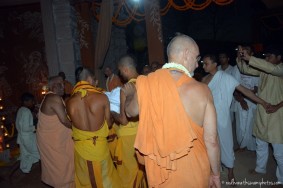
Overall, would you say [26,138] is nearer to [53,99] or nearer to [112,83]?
[53,99]

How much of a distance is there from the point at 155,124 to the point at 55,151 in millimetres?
2515

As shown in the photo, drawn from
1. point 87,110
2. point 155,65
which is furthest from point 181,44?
point 155,65

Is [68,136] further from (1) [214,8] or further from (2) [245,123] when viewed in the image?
(1) [214,8]

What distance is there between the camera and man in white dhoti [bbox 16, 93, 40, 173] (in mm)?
5707

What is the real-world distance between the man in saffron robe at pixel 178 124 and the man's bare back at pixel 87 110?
125 centimetres

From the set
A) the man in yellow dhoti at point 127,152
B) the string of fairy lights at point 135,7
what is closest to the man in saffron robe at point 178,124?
the man in yellow dhoti at point 127,152

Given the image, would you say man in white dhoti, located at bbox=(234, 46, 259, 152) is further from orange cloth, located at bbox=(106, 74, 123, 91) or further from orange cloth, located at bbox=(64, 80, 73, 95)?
orange cloth, located at bbox=(64, 80, 73, 95)

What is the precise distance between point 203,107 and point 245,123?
157 inches

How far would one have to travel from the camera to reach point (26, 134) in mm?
5809

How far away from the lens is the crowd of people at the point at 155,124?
238 cm

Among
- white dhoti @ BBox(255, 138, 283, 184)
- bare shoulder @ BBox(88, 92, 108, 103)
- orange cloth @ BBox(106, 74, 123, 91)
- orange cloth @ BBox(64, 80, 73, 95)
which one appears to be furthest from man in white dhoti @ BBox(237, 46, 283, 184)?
orange cloth @ BBox(64, 80, 73, 95)

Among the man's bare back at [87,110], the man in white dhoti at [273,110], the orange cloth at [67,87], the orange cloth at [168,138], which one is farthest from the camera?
the orange cloth at [67,87]

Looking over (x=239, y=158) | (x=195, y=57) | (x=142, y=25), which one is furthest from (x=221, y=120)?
(x=142, y=25)

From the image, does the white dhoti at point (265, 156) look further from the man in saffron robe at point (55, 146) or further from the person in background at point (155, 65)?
the person in background at point (155, 65)
